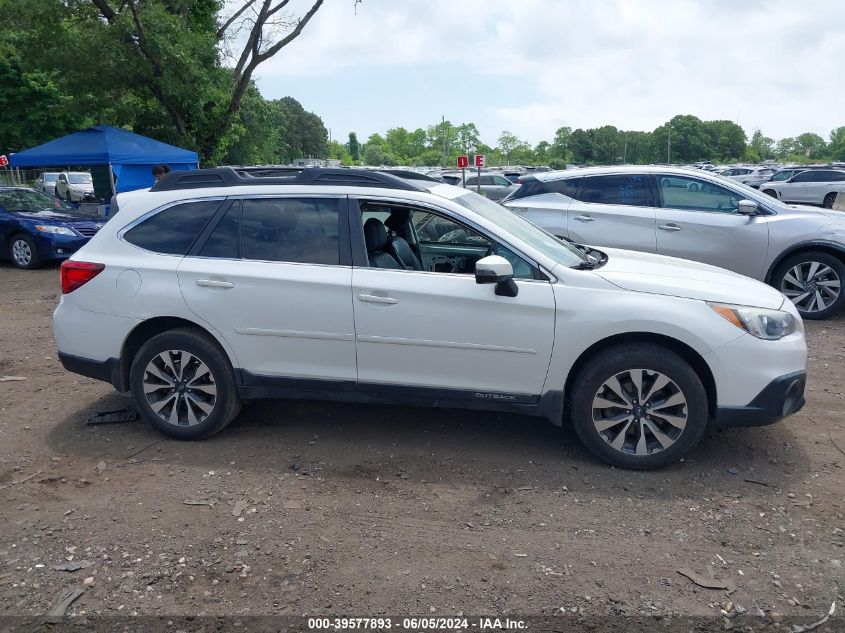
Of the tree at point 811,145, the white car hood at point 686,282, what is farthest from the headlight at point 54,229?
the tree at point 811,145

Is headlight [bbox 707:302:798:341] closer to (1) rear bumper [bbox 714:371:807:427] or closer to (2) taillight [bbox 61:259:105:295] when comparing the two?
(1) rear bumper [bbox 714:371:807:427]

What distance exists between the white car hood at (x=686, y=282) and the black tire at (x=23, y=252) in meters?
10.7

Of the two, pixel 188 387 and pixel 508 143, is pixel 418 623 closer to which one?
pixel 188 387

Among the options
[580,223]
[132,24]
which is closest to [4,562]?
[580,223]

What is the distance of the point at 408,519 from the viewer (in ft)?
12.2

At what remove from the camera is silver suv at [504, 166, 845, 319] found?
7.86 m

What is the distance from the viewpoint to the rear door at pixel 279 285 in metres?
4.38

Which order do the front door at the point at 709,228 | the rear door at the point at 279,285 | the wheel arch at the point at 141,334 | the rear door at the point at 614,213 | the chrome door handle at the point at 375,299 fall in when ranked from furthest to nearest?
the rear door at the point at 614,213
the front door at the point at 709,228
the wheel arch at the point at 141,334
the rear door at the point at 279,285
the chrome door handle at the point at 375,299

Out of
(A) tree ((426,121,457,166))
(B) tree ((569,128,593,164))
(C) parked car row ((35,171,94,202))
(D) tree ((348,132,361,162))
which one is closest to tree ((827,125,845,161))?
(B) tree ((569,128,593,164))

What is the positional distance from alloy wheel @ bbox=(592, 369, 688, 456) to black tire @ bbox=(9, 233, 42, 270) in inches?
435

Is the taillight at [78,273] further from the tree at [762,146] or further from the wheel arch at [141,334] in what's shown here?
the tree at [762,146]

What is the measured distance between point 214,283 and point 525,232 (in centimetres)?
207

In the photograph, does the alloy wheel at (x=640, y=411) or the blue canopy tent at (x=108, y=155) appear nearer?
the alloy wheel at (x=640, y=411)

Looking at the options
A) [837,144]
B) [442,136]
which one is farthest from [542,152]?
[837,144]
